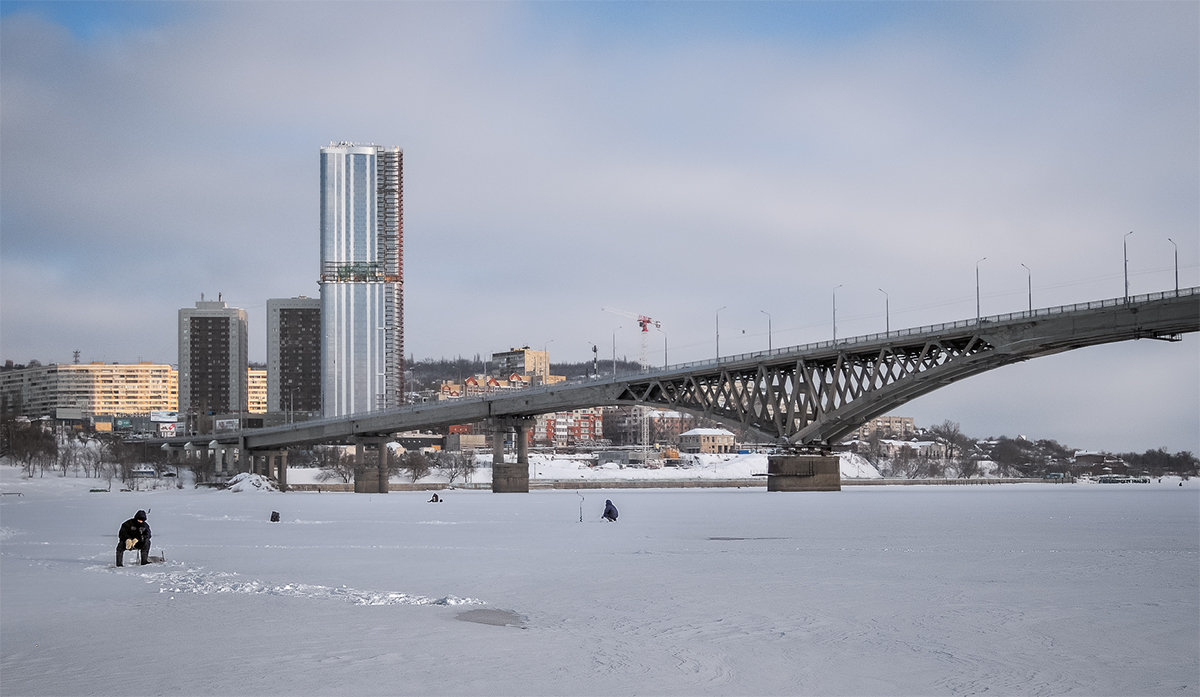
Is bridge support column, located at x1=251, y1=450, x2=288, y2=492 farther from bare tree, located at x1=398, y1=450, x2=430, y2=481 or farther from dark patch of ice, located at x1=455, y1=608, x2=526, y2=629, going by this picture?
dark patch of ice, located at x1=455, y1=608, x2=526, y2=629

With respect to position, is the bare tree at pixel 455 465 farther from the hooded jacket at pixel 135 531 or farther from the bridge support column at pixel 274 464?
the hooded jacket at pixel 135 531

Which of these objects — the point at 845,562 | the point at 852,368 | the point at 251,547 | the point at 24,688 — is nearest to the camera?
the point at 24,688

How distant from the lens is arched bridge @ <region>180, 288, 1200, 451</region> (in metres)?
80.7

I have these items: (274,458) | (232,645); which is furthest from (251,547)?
(274,458)

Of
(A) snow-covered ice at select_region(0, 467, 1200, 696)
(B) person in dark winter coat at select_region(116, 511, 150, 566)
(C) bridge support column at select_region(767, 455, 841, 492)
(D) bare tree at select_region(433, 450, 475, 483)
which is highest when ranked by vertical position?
(B) person in dark winter coat at select_region(116, 511, 150, 566)

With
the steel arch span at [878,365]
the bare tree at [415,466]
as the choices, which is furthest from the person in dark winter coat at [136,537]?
the bare tree at [415,466]

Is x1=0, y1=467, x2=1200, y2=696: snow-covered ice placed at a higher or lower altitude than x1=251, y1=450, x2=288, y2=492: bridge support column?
higher

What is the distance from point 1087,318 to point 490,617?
7393 centimetres

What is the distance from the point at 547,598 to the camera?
2017cm

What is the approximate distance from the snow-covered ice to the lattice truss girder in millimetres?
61451

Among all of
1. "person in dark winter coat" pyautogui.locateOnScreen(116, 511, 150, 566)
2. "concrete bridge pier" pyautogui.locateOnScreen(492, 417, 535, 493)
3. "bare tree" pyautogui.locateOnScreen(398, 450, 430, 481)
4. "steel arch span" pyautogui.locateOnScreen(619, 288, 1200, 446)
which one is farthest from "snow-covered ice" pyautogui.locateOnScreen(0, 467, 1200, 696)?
"bare tree" pyautogui.locateOnScreen(398, 450, 430, 481)

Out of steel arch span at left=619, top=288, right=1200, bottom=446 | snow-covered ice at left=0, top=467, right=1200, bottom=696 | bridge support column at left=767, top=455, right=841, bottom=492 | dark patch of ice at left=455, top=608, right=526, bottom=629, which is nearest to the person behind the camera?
snow-covered ice at left=0, top=467, right=1200, bottom=696

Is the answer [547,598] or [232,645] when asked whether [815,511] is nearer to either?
[547,598]

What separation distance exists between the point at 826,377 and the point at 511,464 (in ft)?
109
